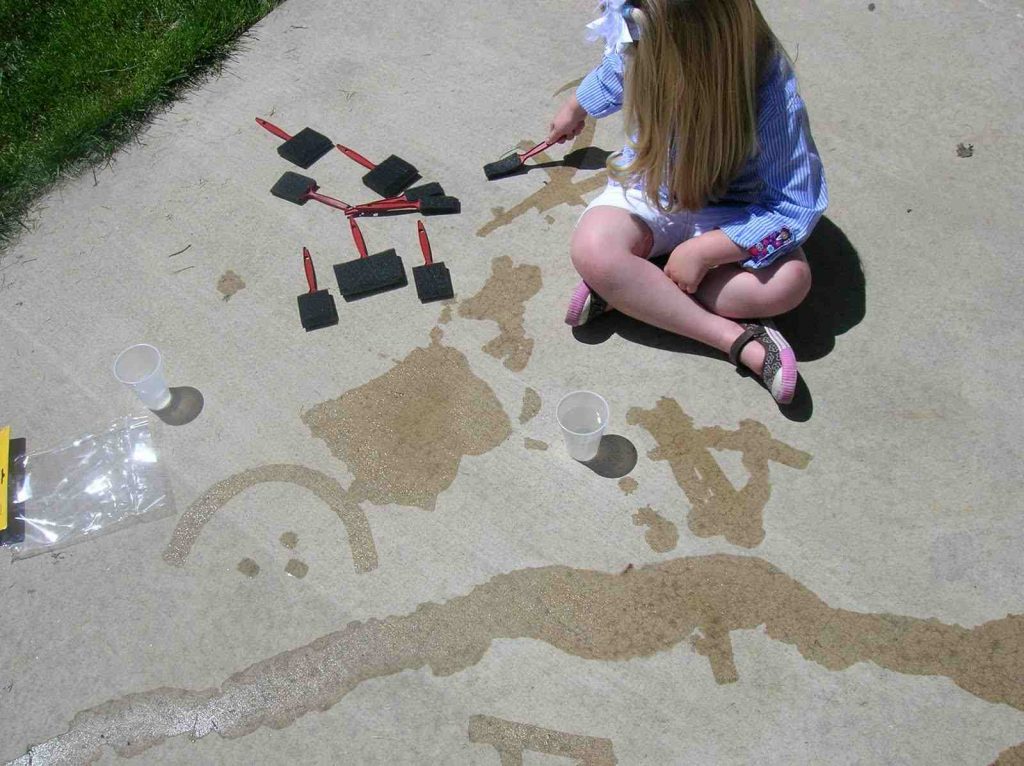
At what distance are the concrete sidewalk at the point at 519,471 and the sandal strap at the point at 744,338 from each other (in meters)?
0.09

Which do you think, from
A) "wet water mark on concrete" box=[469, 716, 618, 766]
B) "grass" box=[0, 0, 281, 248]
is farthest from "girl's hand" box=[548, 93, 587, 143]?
"wet water mark on concrete" box=[469, 716, 618, 766]

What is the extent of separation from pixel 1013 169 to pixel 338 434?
1.98 m

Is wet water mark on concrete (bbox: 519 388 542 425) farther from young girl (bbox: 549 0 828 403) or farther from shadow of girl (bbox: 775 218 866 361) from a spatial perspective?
shadow of girl (bbox: 775 218 866 361)

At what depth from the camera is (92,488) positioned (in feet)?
6.40

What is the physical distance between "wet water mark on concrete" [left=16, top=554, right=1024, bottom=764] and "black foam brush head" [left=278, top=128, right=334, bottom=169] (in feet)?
4.71

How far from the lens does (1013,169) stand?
7.45 ft

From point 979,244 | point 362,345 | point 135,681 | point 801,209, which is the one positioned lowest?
point 135,681

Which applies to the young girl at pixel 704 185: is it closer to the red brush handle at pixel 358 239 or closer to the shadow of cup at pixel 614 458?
the shadow of cup at pixel 614 458

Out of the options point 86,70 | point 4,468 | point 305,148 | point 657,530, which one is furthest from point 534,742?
point 86,70

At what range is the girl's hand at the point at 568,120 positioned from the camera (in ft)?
7.17

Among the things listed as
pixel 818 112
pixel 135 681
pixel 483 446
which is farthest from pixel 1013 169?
pixel 135 681

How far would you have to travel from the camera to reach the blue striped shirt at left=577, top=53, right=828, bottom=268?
179 centimetres

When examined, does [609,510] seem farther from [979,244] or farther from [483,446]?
[979,244]

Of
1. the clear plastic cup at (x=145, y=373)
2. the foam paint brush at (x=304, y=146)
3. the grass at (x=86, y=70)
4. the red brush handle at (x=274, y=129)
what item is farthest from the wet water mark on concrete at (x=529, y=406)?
the grass at (x=86, y=70)
